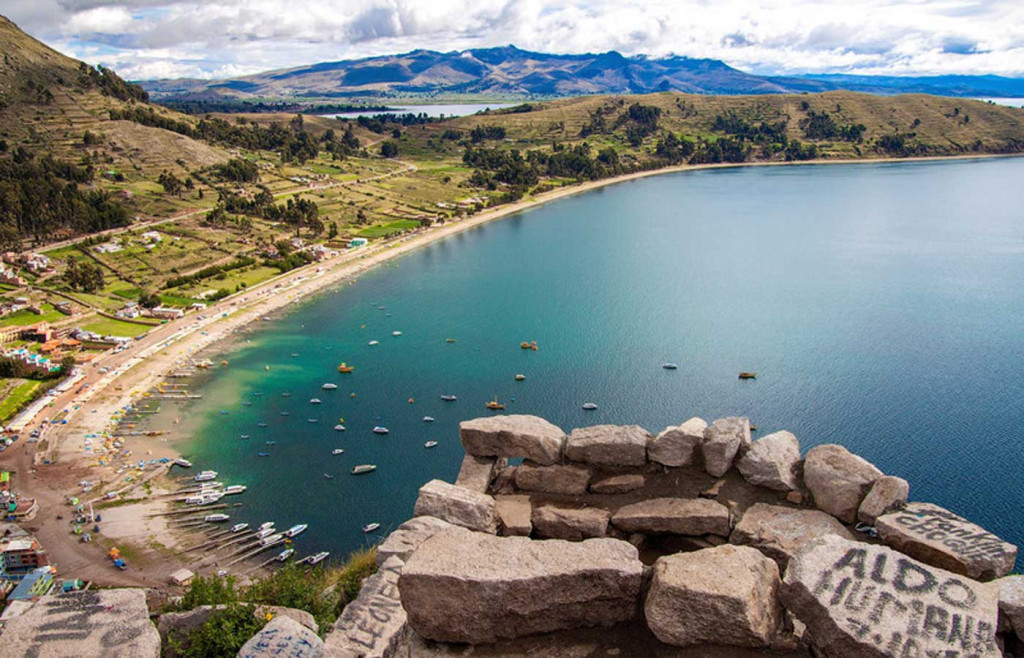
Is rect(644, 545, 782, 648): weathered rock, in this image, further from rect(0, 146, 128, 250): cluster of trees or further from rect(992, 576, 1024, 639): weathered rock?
rect(0, 146, 128, 250): cluster of trees

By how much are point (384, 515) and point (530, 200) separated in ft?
393

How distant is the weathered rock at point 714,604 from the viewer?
31.2 ft

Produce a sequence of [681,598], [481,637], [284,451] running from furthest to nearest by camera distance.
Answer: [284,451] → [481,637] → [681,598]

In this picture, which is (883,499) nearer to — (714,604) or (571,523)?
(714,604)

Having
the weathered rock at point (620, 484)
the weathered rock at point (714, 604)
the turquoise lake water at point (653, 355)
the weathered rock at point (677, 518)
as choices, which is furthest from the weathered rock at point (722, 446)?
the turquoise lake water at point (653, 355)

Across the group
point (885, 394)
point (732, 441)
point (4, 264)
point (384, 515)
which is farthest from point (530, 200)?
A: point (732, 441)

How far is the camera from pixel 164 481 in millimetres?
47094

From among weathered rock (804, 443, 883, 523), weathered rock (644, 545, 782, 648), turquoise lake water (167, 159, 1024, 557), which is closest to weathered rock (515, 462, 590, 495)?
weathered rock (804, 443, 883, 523)

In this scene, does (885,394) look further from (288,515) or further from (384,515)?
(288,515)

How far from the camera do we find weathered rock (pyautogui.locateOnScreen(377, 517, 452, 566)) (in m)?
14.2

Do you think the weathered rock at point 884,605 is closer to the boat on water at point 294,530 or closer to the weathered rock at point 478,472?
the weathered rock at point 478,472

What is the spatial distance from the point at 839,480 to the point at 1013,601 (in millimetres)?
3970

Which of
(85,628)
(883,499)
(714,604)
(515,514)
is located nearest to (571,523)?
(515,514)

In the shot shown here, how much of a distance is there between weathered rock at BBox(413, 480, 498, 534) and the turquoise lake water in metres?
27.1
